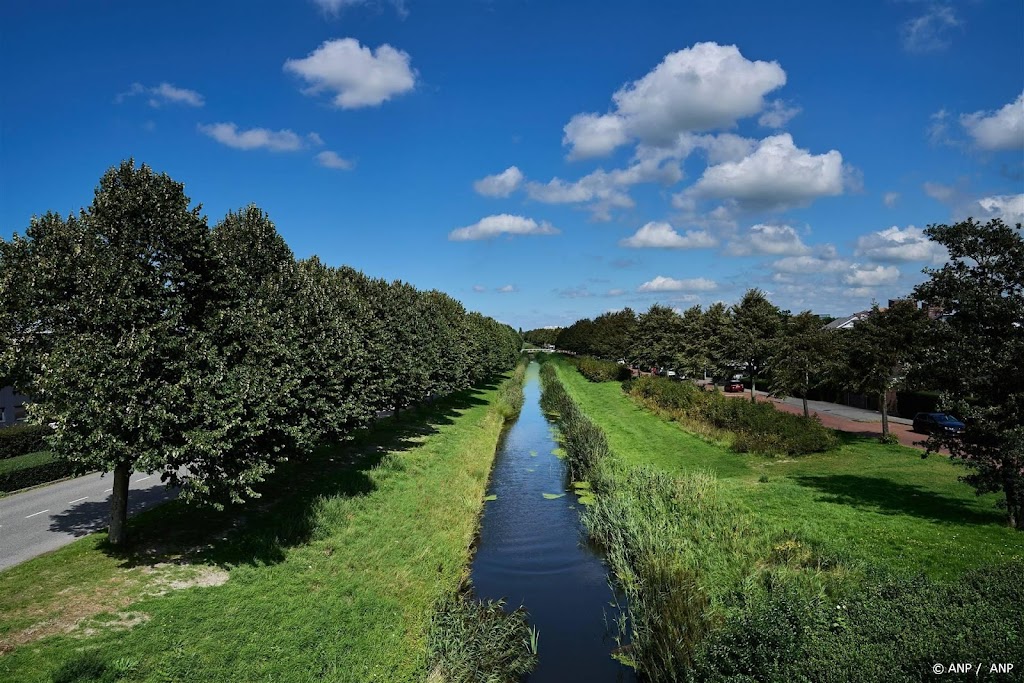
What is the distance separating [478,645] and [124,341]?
37.1 feet

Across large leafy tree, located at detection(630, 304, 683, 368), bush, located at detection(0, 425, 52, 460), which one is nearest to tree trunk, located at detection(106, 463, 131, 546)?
bush, located at detection(0, 425, 52, 460)

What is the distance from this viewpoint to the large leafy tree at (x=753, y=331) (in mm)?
48656

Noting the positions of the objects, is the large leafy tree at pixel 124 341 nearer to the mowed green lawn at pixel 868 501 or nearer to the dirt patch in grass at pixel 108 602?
the dirt patch in grass at pixel 108 602

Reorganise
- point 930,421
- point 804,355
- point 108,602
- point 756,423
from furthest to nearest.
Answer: point 804,355 < point 930,421 < point 756,423 < point 108,602

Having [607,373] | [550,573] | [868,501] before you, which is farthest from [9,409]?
[607,373]

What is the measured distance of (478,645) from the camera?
1373 cm

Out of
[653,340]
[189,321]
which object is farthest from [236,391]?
[653,340]

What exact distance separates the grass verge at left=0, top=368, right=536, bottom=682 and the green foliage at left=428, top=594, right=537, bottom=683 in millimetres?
383

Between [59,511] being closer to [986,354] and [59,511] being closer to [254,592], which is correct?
[254,592]

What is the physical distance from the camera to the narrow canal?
14.4m

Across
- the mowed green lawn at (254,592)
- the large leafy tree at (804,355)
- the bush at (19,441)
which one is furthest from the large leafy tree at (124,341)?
the large leafy tree at (804,355)

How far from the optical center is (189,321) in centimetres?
1698

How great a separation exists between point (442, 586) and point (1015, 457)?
628 inches

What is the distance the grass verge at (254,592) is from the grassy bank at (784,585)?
5731 millimetres
